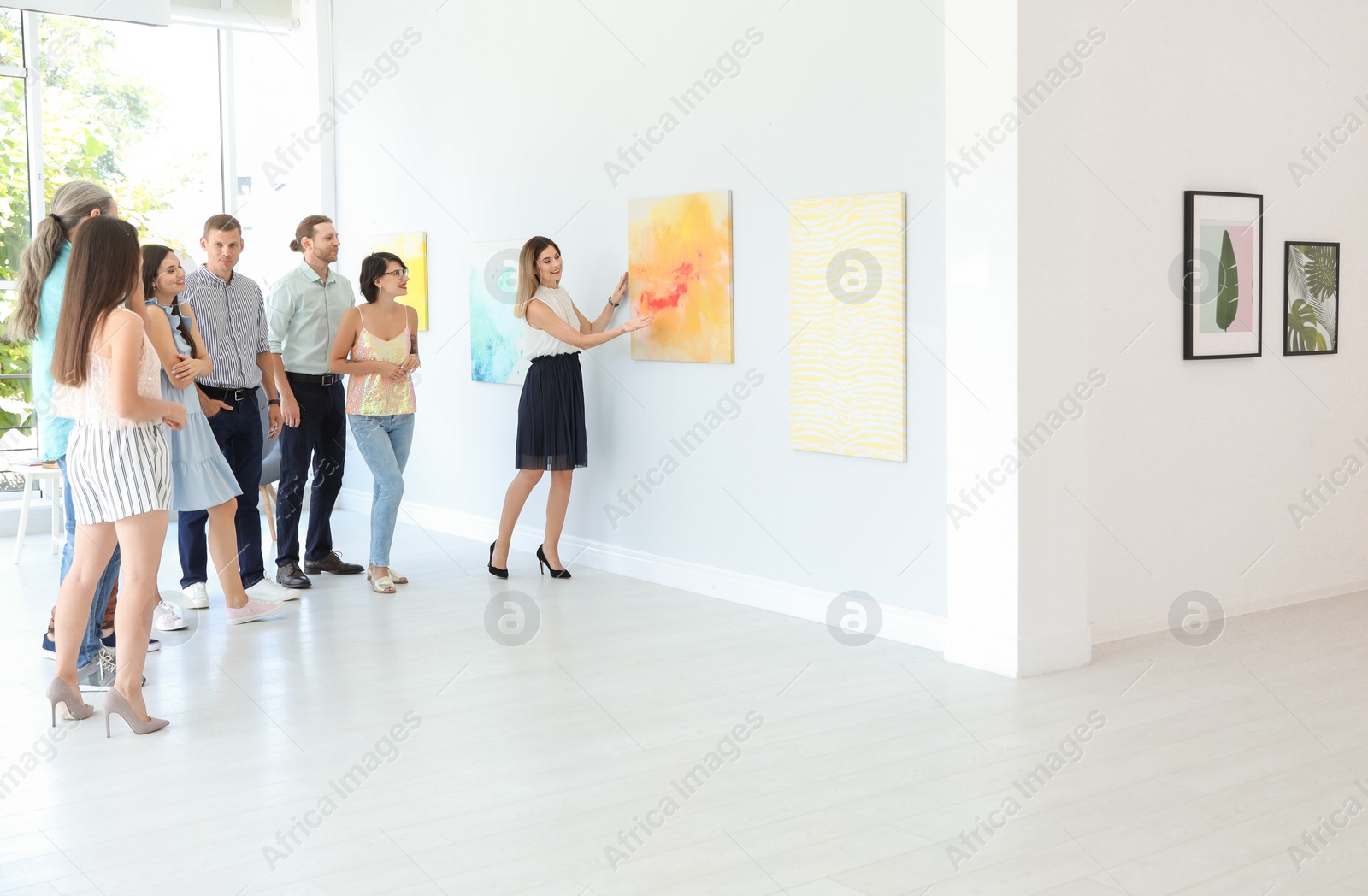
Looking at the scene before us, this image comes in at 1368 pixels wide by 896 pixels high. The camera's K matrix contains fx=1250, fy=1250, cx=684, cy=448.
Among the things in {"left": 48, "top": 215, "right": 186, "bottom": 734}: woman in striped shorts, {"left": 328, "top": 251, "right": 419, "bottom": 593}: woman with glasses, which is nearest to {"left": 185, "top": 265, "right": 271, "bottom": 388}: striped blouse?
{"left": 328, "top": 251, "right": 419, "bottom": 593}: woman with glasses

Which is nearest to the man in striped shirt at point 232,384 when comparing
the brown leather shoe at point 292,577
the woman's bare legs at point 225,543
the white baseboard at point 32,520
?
the woman's bare legs at point 225,543

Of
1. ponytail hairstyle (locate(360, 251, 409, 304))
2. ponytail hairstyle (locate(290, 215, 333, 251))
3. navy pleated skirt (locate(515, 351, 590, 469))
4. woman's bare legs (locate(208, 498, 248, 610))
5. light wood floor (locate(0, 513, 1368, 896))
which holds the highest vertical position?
ponytail hairstyle (locate(290, 215, 333, 251))

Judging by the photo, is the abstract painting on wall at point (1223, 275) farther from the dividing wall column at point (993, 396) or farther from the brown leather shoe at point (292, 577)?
the brown leather shoe at point (292, 577)

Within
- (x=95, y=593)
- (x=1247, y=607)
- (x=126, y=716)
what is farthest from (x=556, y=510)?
(x=1247, y=607)

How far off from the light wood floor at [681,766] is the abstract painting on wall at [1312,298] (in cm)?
127

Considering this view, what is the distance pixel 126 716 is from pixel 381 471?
7.68ft

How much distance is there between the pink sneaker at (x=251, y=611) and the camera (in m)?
5.63

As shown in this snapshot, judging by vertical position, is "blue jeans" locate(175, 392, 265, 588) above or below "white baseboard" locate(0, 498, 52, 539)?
above

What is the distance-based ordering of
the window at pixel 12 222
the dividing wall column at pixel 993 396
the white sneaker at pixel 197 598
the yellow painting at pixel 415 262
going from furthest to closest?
1. the window at pixel 12 222
2. the yellow painting at pixel 415 262
3. the white sneaker at pixel 197 598
4. the dividing wall column at pixel 993 396

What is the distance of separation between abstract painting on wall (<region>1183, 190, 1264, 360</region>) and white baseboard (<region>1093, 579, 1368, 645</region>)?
3.74 feet

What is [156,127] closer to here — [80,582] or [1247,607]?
[80,582]

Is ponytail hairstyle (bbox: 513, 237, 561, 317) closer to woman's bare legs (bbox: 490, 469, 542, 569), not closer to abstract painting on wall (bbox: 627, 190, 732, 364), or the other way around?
abstract painting on wall (bbox: 627, 190, 732, 364)

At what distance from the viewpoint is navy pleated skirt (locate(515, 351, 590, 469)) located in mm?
6336

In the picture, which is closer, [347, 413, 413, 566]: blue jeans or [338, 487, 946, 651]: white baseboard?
[338, 487, 946, 651]: white baseboard
